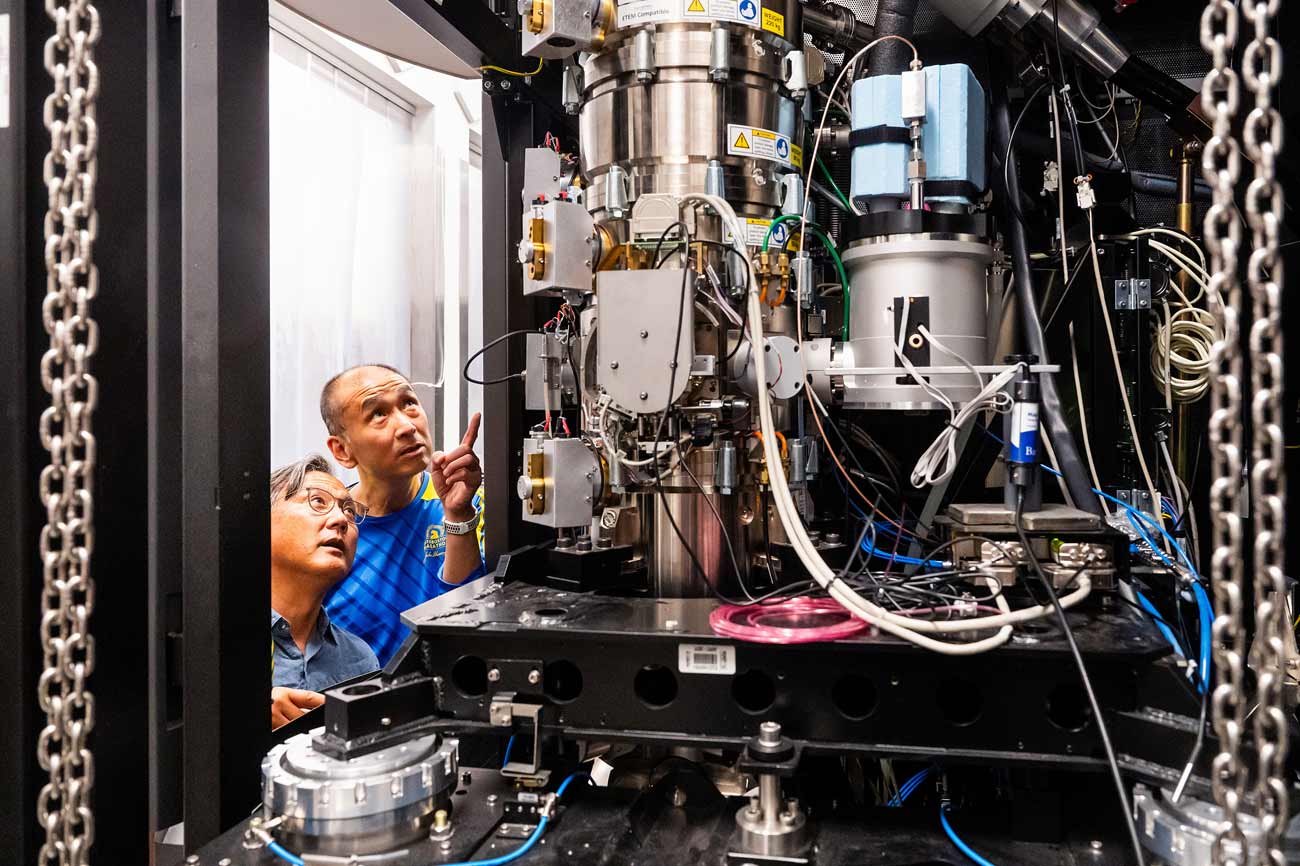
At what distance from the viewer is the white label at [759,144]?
173cm

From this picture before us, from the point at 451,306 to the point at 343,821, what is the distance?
2190mm

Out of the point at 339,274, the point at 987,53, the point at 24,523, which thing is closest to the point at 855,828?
the point at 24,523

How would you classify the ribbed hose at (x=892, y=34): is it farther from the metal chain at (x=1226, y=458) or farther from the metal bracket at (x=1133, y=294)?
the metal chain at (x=1226, y=458)

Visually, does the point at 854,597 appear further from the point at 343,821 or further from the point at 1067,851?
the point at 343,821

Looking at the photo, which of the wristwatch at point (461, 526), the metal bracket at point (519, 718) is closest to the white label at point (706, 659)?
the metal bracket at point (519, 718)

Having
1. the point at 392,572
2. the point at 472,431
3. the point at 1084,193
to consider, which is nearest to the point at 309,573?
the point at 392,572

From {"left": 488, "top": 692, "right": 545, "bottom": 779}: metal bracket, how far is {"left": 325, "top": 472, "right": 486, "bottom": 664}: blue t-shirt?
124cm

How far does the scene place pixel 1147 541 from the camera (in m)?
1.87

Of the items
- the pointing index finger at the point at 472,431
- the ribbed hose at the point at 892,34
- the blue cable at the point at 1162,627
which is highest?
the ribbed hose at the point at 892,34

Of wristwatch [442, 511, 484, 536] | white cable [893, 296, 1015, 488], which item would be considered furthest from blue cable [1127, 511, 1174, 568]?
wristwatch [442, 511, 484, 536]

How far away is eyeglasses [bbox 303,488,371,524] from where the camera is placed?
8.11 feet

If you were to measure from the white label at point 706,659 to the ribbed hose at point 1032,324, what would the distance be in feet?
2.71

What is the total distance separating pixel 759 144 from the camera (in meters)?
1.76

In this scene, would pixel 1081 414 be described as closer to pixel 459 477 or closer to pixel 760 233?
pixel 760 233
